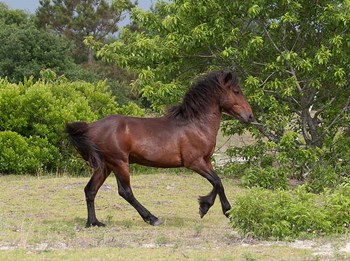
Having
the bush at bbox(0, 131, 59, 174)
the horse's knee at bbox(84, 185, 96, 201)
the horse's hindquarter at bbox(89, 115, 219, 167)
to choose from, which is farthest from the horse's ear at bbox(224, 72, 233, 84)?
the bush at bbox(0, 131, 59, 174)

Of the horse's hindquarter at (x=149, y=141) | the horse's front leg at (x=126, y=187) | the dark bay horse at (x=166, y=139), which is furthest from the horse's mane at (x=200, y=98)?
the horse's front leg at (x=126, y=187)

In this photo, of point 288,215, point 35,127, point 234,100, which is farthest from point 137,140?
point 35,127

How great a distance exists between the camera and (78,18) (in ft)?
160

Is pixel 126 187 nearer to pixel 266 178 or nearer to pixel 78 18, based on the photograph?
pixel 266 178

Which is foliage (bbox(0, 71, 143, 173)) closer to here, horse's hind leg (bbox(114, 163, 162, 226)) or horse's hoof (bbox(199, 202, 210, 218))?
horse's hind leg (bbox(114, 163, 162, 226))

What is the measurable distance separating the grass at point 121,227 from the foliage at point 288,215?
0.19 metres

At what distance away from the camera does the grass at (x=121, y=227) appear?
23.4 feet

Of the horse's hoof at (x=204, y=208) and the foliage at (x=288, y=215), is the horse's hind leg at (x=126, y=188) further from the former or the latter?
the foliage at (x=288, y=215)

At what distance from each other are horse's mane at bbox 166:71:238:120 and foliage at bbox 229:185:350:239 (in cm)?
190

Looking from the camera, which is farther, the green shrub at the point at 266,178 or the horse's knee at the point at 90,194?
the green shrub at the point at 266,178

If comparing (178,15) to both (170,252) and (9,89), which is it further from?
(170,252)

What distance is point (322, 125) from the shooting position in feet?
49.9

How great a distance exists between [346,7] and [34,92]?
6993mm

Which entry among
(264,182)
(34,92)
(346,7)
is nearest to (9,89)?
(34,92)
